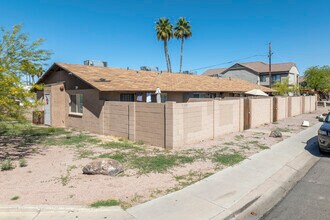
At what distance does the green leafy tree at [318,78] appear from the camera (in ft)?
166

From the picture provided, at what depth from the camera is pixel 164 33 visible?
40562 millimetres

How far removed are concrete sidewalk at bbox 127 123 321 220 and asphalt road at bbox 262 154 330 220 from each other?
0.69 ft

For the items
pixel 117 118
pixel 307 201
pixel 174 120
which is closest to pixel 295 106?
pixel 174 120

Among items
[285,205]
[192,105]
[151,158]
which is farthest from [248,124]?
[285,205]

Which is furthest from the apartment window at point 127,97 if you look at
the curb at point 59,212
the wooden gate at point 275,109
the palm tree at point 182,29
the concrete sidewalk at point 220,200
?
the palm tree at point 182,29

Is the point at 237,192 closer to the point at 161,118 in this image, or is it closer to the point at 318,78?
the point at 161,118

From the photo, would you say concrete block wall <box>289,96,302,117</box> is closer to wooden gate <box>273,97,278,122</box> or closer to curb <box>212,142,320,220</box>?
wooden gate <box>273,97,278,122</box>

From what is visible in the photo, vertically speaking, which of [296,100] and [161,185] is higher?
[296,100]

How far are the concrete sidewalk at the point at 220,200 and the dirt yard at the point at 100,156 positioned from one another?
361mm

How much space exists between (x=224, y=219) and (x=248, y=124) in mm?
12476

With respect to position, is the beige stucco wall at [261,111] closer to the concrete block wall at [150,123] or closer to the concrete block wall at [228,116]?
the concrete block wall at [228,116]

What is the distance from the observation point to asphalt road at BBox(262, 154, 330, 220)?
16.5 ft

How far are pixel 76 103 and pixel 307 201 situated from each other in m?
14.9

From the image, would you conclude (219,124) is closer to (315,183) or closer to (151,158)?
(151,158)
